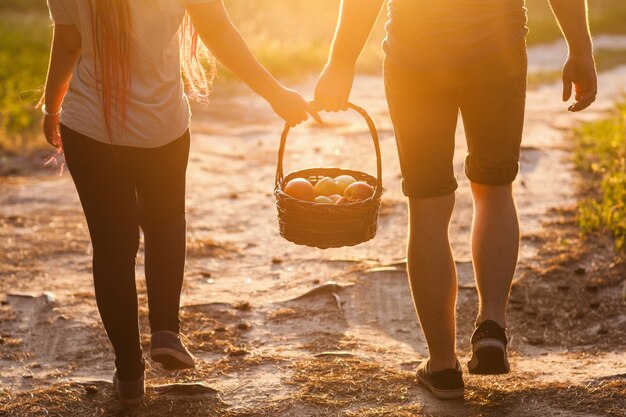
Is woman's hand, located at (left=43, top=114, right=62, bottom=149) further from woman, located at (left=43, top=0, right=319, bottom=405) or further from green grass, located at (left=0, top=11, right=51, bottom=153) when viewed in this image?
green grass, located at (left=0, top=11, right=51, bottom=153)

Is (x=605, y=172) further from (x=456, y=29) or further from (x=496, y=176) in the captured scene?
(x=456, y=29)

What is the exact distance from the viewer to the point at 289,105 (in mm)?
3607

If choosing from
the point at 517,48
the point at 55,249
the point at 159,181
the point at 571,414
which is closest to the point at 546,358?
the point at 571,414

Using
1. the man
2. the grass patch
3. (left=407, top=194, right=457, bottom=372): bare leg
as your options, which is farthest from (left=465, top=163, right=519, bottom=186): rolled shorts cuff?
the grass patch

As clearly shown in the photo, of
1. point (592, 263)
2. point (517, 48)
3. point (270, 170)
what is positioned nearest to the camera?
point (517, 48)

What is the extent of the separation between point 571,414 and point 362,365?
37.2 inches

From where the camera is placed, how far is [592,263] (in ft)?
19.1

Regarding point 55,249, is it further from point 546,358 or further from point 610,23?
point 610,23

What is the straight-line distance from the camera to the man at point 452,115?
3.31 meters

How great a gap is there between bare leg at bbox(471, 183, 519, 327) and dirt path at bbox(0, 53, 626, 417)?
0.38m

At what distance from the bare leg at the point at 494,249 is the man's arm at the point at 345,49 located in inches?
24.6

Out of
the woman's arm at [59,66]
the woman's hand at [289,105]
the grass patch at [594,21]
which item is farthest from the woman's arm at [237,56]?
the grass patch at [594,21]

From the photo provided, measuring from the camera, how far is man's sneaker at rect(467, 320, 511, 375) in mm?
3508

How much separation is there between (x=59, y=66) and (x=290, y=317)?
210cm
